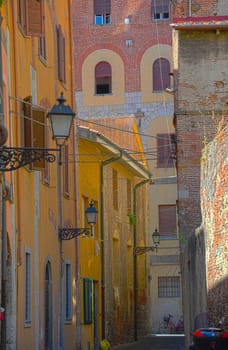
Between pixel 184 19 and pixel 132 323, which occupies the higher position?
pixel 184 19

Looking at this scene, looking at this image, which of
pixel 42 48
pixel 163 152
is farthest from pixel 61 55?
pixel 163 152

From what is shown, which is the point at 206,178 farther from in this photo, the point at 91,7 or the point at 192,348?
the point at 91,7

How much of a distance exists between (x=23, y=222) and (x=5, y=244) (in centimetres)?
300

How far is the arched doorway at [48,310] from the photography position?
84.9 feet

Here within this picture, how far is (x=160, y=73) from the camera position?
169 ft

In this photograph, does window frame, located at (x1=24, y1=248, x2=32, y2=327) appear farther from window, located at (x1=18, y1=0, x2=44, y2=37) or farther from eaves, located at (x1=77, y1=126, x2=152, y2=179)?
eaves, located at (x1=77, y1=126, x2=152, y2=179)

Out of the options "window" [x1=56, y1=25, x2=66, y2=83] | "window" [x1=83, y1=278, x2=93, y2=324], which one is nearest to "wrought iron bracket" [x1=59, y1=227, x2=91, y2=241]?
"window" [x1=56, y1=25, x2=66, y2=83]

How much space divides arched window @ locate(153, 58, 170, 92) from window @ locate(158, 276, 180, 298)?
9066 millimetres

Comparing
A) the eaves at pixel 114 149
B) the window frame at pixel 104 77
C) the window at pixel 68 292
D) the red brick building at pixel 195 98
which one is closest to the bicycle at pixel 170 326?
the eaves at pixel 114 149

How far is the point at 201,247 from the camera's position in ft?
67.1

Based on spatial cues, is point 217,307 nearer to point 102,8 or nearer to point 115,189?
point 115,189

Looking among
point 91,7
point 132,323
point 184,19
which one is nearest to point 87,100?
point 91,7

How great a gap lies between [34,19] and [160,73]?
88.9ft

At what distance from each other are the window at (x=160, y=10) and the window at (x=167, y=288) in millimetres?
12605
